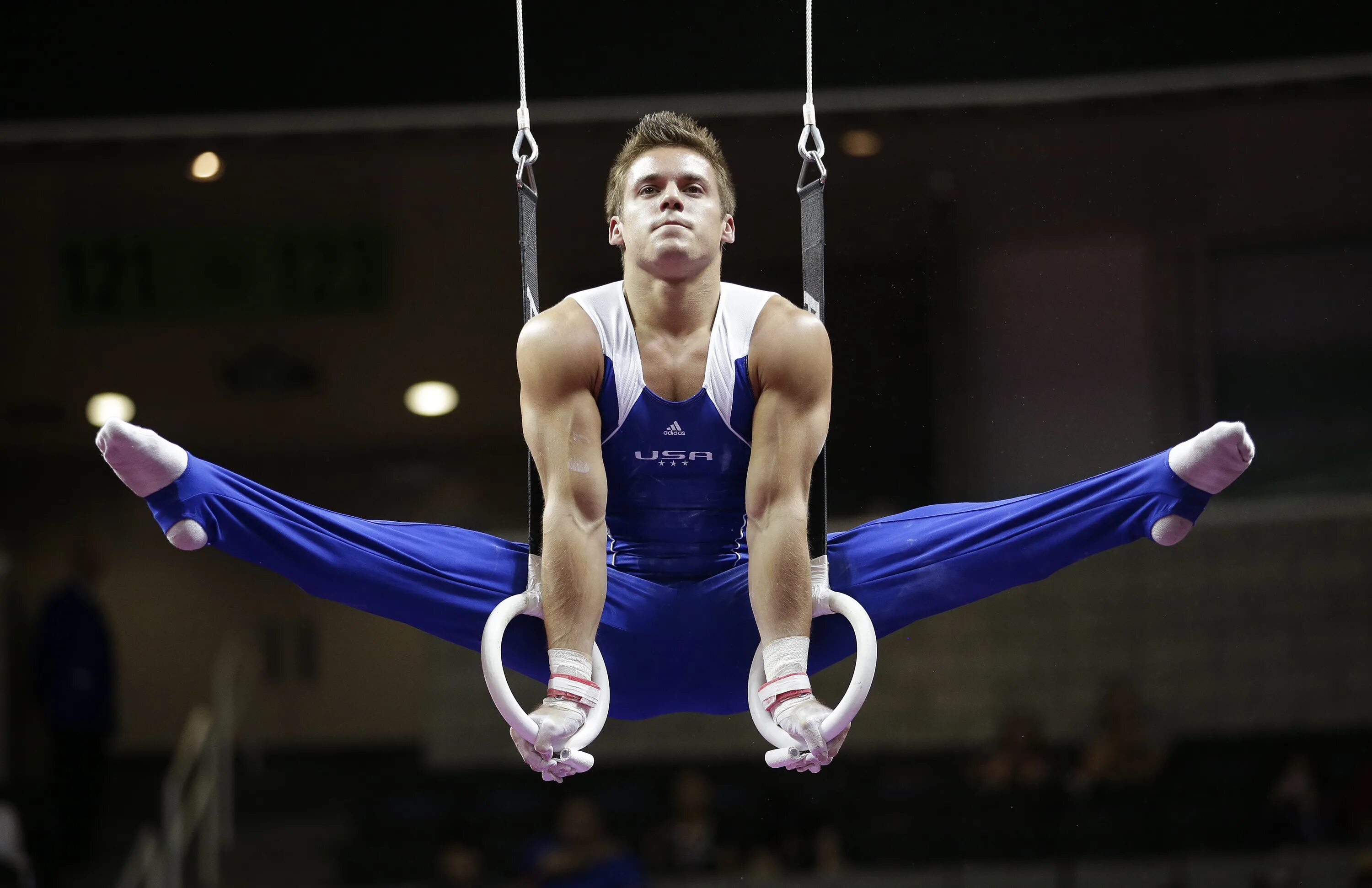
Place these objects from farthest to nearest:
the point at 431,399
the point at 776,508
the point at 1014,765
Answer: the point at 431,399 < the point at 1014,765 < the point at 776,508

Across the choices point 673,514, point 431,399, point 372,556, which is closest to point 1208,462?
point 673,514

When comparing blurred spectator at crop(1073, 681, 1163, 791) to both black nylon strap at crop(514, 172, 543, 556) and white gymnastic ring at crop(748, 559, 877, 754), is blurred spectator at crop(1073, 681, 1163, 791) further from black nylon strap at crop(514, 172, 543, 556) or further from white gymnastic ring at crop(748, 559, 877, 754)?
black nylon strap at crop(514, 172, 543, 556)

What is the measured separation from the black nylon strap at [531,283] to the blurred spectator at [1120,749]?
4412 mm

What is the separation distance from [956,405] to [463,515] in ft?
9.97

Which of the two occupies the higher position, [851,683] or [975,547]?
[975,547]

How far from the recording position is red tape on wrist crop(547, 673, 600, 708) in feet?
9.83

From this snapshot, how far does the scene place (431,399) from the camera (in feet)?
23.9

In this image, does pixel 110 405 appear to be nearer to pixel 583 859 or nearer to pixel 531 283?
pixel 583 859

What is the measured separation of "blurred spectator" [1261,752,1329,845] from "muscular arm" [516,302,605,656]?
4.72m

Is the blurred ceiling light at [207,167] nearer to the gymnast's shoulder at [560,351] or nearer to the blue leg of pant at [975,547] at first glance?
the gymnast's shoulder at [560,351]

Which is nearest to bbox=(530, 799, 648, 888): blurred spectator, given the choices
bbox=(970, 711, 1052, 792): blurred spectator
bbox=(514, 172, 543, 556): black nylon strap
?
bbox=(970, 711, 1052, 792): blurred spectator

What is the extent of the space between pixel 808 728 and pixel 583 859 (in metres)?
3.84

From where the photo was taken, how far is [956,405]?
534 cm

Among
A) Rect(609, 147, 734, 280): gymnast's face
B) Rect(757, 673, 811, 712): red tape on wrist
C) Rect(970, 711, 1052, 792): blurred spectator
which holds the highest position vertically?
Rect(609, 147, 734, 280): gymnast's face
